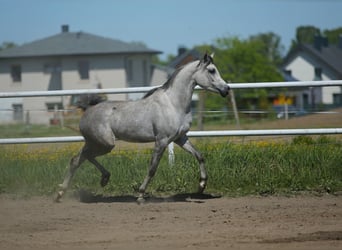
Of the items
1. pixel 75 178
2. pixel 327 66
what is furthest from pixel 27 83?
pixel 75 178

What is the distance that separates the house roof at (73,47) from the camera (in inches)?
2285

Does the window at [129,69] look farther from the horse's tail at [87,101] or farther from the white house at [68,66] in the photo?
the horse's tail at [87,101]

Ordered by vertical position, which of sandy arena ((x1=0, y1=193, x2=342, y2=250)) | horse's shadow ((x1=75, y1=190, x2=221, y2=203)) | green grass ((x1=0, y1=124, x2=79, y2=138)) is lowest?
horse's shadow ((x1=75, y1=190, x2=221, y2=203))

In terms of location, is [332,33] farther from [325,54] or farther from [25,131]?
[25,131]

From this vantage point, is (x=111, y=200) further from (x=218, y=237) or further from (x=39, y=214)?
(x=218, y=237)

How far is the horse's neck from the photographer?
9.62 m

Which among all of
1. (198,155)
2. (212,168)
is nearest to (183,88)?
(198,155)

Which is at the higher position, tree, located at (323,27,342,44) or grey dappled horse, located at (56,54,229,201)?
tree, located at (323,27,342,44)

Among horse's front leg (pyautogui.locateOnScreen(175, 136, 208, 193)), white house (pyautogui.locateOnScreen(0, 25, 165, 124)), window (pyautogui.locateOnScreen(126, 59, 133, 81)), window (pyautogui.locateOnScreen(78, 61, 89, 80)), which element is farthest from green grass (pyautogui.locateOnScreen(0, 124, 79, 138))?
window (pyautogui.locateOnScreen(126, 59, 133, 81))

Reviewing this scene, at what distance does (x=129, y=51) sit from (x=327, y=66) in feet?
56.3

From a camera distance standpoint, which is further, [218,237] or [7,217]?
[7,217]

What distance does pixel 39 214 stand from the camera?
895cm

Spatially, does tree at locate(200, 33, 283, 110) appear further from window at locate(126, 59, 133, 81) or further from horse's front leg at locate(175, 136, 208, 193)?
horse's front leg at locate(175, 136, 208, 193)

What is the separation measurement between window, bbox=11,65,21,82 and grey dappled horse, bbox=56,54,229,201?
164ft
